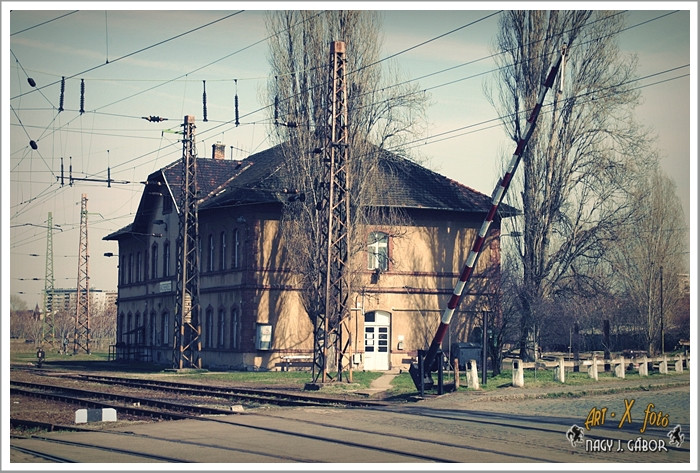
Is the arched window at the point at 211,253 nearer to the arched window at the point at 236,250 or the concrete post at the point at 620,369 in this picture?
the arched window at the point at 236,250

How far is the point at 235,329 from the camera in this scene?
42094mm

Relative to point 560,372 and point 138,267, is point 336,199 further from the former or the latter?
point 138,267

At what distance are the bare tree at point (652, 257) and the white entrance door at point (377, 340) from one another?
10399 mm

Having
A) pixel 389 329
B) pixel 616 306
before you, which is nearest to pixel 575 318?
pixel 616 306

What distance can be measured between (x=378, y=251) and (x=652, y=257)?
12.1 m

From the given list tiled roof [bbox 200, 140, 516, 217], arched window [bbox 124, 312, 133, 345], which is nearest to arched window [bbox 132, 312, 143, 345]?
arched window [bbox 124, 312, 133, 345]

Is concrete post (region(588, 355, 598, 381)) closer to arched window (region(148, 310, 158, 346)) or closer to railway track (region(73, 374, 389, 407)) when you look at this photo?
railway track (region(73, 374, 389, 407))

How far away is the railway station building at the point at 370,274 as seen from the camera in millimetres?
41000

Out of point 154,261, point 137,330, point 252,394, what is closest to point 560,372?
point 252,394

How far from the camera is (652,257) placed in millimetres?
40719

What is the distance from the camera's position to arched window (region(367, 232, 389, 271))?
1622 inches

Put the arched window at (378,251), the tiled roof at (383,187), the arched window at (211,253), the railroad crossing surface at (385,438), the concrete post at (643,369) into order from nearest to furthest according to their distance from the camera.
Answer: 1. the railroad crossing surface at (385,438)
2. the concrete post at (643,369)
3. the tiled roof at (383,187)
4. the arched window at (378,251)
5. the arched window at (211,253)

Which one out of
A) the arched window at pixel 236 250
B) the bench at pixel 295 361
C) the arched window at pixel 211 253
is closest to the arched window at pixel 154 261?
the arched window at pixel 211 253

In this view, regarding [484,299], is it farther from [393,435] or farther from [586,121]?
[393,435]
